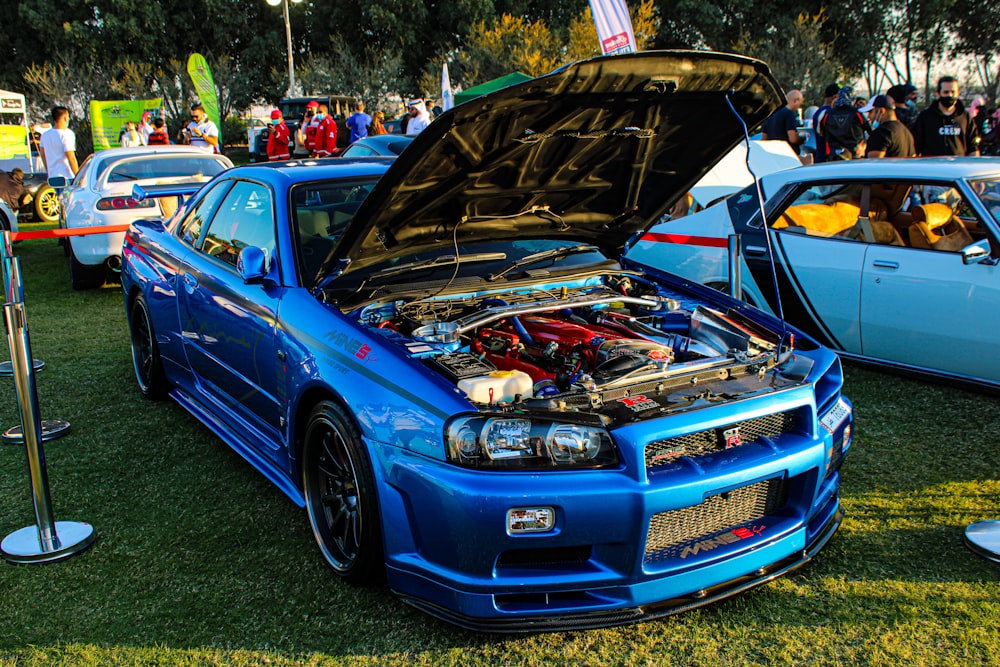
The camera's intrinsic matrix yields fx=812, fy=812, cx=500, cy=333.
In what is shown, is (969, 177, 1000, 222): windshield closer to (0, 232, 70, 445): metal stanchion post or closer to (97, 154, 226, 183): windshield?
(0, 232, 70, 445): metal stanchion post

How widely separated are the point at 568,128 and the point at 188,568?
2.37 metres

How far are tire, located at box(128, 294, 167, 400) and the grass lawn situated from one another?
61cm

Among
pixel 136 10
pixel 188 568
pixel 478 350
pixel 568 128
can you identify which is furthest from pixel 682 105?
pixel 136 10

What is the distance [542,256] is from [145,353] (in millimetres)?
2974

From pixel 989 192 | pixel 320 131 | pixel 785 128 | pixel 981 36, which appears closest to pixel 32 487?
pixel 989 192

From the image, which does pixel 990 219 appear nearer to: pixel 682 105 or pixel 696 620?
pixel 682 105

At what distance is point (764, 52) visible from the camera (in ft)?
113

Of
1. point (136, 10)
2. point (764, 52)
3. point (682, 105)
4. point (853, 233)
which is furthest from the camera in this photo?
point (136, 10)

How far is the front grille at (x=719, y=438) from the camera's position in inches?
104

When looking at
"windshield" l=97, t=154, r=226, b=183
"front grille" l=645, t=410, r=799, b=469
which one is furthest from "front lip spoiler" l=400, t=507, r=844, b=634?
"windshield" l=97, t=154, r=226, b=183

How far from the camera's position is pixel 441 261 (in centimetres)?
378

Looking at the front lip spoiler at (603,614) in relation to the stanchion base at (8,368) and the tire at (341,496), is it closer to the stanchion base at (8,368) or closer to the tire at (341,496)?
the tire at (341,496)

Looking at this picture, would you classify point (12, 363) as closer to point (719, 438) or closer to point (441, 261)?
point (441, 261)

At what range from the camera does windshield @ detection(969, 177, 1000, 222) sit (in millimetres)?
4805
